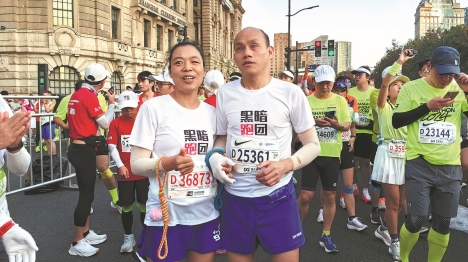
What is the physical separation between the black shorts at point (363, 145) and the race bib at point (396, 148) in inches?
80.2

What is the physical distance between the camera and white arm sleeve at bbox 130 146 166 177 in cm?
234

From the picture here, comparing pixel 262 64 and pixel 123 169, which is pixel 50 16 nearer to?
pixel 123 169

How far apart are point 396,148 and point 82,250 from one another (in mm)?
3935

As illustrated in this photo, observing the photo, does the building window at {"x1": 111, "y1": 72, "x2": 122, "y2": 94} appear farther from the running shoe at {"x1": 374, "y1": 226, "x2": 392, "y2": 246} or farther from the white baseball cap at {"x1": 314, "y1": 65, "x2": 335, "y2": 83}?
the running shoe at {"x1": 374, "y1": 226, "x2": 392, "y2": 246}

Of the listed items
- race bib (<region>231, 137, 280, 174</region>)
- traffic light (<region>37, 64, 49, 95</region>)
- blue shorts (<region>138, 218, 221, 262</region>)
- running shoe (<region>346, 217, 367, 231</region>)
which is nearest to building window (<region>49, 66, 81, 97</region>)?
traffic light (<region>37, 64, 49, 95</region>)

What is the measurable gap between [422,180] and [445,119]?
611 millimetres

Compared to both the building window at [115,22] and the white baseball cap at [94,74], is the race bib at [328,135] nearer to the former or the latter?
the white baseball cap at [94,74]

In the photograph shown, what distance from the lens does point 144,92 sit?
219 inches

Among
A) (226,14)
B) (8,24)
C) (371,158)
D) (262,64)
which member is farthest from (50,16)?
(226,14)

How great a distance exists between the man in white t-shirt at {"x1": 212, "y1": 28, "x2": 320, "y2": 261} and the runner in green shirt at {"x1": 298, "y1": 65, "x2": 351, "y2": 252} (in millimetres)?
2013

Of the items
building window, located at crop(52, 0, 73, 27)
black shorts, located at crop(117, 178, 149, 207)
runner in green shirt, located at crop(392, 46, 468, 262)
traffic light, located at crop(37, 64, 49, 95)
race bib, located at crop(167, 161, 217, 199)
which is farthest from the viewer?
building window, located at crop(52, 0, 73, 27)

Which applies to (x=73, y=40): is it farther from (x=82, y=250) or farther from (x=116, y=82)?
(x=82, y=250)

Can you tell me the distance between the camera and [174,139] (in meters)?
2.41

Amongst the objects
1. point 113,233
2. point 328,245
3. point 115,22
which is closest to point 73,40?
point 115,22
